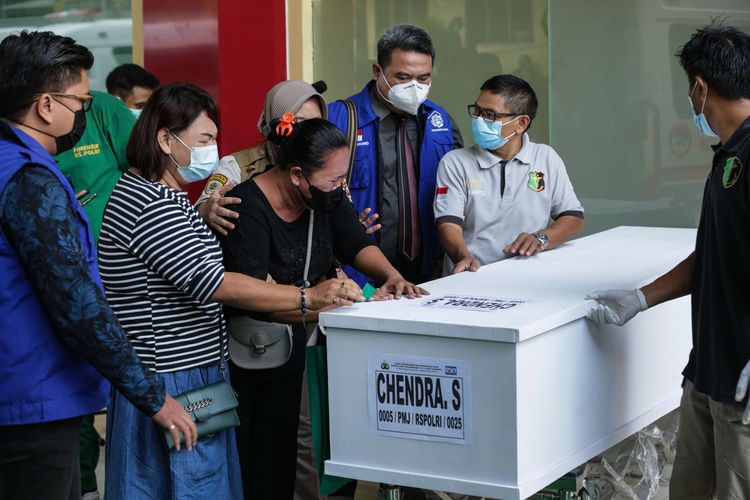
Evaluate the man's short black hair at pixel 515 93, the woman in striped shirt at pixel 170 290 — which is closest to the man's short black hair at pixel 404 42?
the man's short black hair at pixel 515 93

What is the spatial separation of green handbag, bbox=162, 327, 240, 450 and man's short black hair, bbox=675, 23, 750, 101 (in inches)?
55.4

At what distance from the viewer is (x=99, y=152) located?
13.9 ft

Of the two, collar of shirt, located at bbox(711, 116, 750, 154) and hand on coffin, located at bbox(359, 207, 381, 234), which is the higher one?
collar of shirt, located at bbox(711, 116, 750, 154)

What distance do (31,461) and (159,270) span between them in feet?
1.70

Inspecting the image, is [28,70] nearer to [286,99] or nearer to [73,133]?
[73,133]

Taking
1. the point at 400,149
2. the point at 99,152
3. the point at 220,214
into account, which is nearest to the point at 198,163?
the point at 220,214

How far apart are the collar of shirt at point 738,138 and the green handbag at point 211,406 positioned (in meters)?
1.34

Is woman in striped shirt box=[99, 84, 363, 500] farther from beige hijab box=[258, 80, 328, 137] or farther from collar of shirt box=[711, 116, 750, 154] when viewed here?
collar of shirt box=[711, 116, 750, 154]

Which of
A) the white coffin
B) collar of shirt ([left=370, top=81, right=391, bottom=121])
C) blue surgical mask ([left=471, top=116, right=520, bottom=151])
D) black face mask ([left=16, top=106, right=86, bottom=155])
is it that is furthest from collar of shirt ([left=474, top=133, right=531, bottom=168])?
black face mask ([left=16, top=106, right=86, bottom=155])

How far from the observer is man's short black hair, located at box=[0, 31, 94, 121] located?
7.05ft

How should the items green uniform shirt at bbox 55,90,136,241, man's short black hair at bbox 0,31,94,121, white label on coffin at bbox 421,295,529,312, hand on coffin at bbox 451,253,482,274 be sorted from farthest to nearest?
green uniform shirt at bbox 55,90,136,241
hand on coffin at bbox 451,253,482,274
white label on coffin at bbox 421,295,529,312
man's short black hair at bbox 0,31,94,121

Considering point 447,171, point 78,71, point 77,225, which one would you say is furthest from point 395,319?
point 447,171

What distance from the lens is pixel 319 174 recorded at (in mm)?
2797

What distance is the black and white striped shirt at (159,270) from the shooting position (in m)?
2.38
